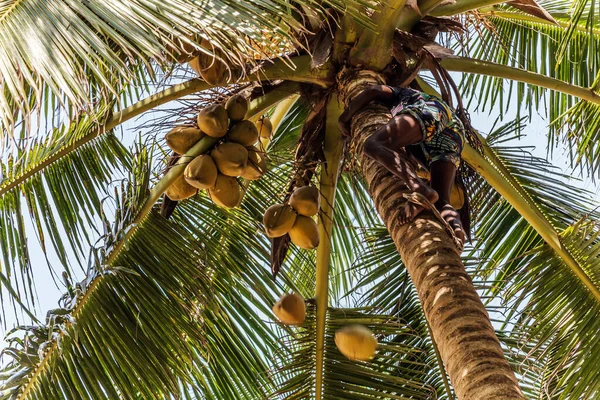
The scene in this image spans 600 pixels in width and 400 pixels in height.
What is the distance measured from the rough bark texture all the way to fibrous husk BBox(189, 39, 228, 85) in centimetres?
86

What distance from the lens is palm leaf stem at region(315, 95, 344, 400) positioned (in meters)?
3.85

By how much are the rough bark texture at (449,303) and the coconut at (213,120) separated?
0.74 meters

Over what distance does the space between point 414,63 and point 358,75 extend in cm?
31

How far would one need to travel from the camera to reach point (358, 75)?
3.51 metres

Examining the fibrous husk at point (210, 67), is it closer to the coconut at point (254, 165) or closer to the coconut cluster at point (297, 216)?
the coconut at point (254, 165)

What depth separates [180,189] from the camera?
368 cm

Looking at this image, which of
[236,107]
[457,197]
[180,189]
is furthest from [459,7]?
[180,189]

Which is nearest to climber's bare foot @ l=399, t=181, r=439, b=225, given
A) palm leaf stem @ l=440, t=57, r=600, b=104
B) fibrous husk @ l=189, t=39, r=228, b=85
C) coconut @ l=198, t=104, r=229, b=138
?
coconut @ l=198, t=104, r=229, b=138

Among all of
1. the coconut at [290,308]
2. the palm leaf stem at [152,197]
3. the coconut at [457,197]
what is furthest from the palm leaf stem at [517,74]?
the coconut at [290,308]

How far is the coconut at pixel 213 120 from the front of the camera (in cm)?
348

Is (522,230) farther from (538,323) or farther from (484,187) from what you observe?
(538,323)

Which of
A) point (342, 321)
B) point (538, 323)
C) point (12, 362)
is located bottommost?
point (538, 323)

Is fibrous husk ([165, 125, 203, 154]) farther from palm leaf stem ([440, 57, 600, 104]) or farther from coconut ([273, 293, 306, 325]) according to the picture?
palm leaf stem ([440, 57, 600, 104])

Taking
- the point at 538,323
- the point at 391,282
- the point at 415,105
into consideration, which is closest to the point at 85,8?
the point at 415,105
